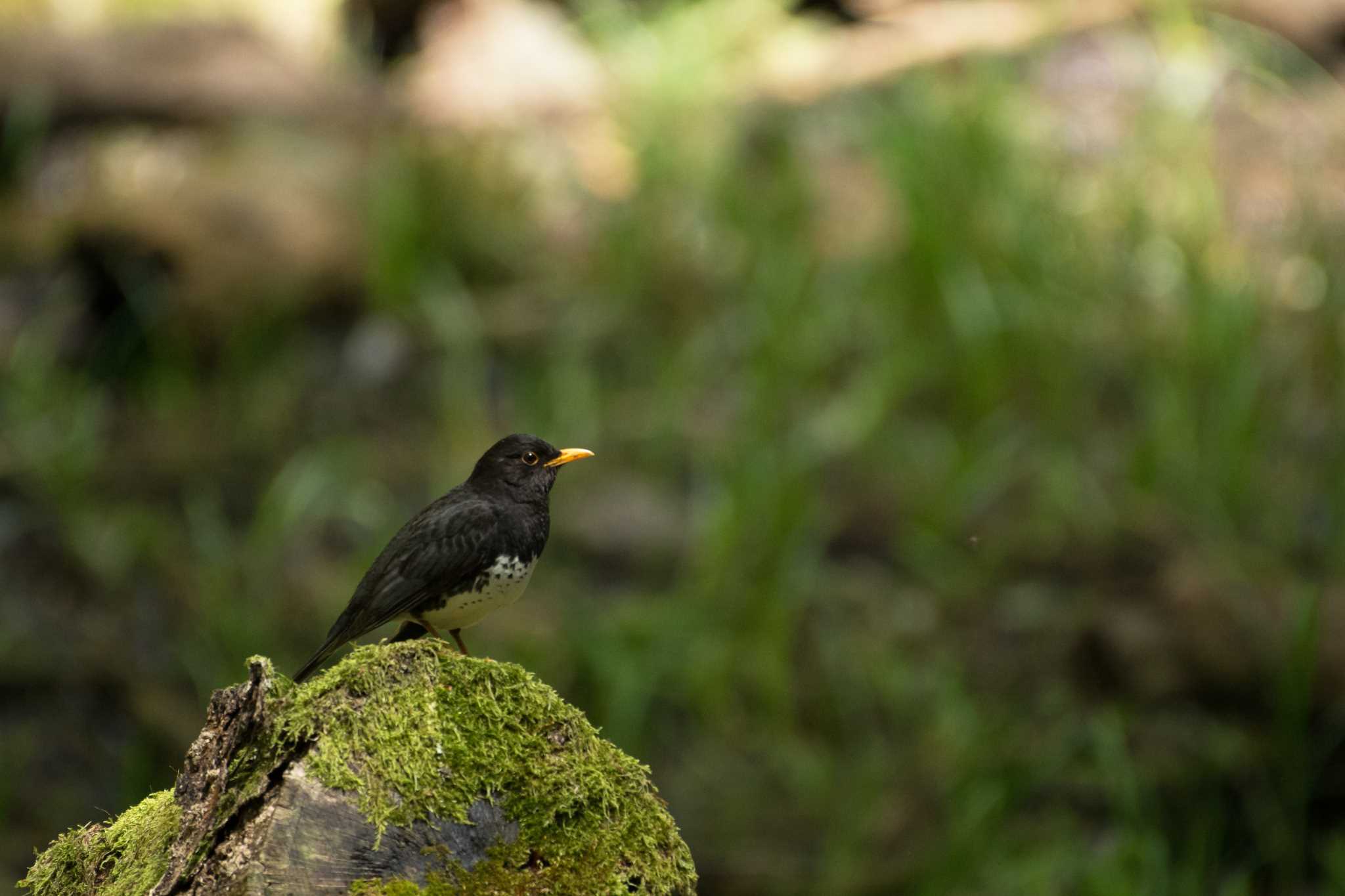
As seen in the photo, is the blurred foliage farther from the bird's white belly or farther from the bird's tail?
the bird's tail

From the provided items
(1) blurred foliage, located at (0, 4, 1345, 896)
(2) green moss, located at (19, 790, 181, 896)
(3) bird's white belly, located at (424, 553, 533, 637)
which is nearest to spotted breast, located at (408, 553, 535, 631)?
(3) bird's white belly, located at (424, 553, 533, 637)

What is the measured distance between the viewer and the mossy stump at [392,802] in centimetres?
164

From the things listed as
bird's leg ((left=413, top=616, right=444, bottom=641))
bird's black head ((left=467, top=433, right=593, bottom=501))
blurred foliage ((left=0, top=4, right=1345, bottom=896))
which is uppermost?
bird's black head ((left=467, top=433, right=593, bottom=501))

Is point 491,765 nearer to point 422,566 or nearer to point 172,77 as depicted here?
point 422,566

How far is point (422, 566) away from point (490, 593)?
0.44 feet

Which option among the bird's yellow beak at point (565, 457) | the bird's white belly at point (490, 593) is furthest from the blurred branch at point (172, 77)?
the bird's white belly at point (490, 593)

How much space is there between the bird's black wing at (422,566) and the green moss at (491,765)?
0.46m

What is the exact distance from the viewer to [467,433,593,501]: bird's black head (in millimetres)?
2500

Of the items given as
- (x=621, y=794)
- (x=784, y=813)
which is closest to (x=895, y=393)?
(x=784, y=813)

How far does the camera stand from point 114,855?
1.86m

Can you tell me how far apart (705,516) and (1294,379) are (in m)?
2.63

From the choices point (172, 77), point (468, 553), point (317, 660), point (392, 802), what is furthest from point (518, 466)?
point (172, 77)

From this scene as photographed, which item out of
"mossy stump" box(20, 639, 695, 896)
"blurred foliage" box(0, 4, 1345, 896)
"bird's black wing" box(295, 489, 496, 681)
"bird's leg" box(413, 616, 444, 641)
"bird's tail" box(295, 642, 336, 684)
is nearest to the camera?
"mossy stump" box(20, 639, 695, 896)

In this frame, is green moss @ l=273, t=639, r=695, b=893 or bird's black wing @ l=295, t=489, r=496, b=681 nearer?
green moss @ l=273, t=639, r=695, b=893
